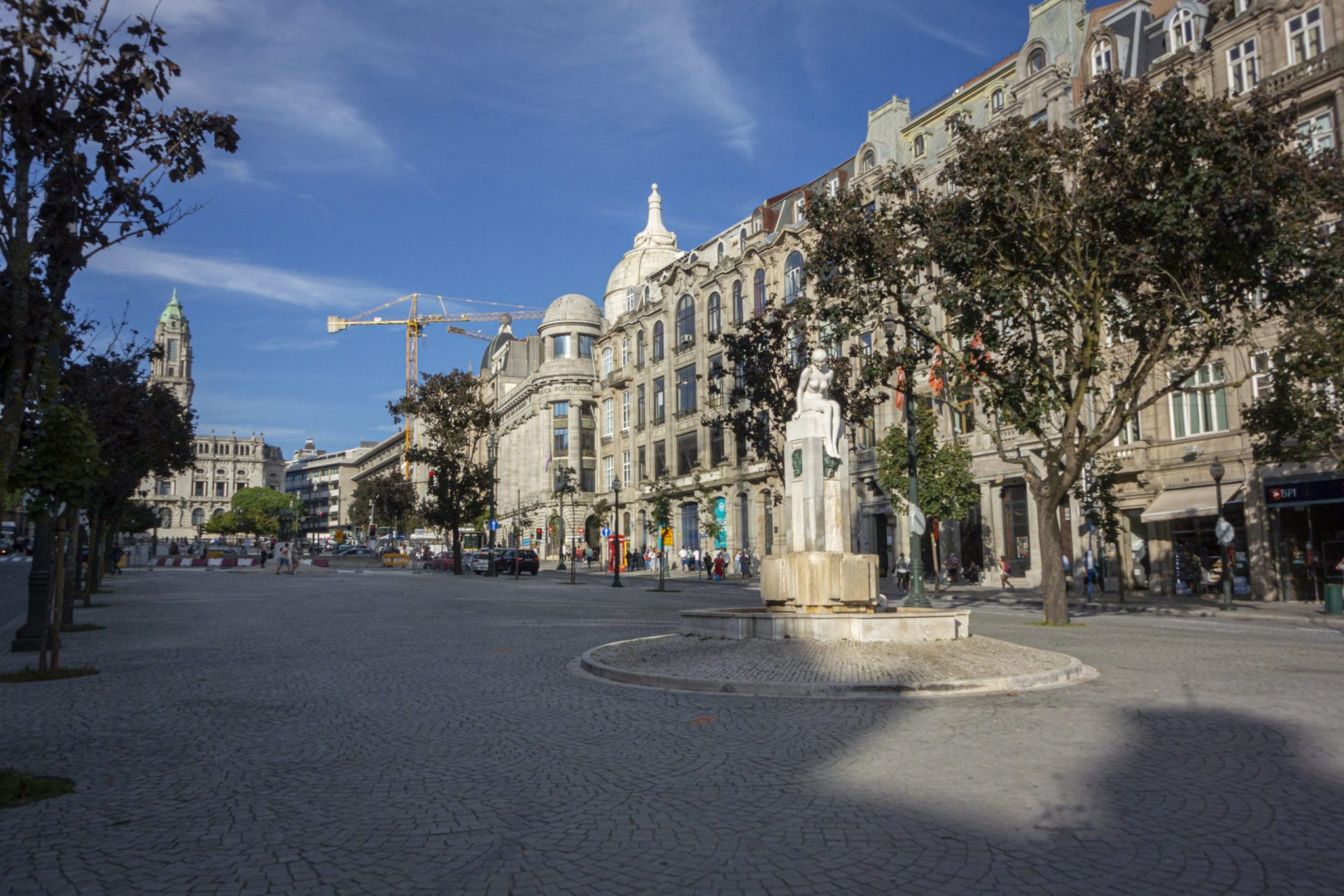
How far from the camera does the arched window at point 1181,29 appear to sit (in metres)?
35.2

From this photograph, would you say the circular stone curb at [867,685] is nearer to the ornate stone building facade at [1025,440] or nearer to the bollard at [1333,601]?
the ornate stone building facade at [1025,440]

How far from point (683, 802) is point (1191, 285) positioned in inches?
684

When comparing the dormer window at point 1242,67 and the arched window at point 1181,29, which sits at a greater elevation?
the arched window at point 1181,29

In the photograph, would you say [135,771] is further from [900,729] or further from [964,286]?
[964,286]

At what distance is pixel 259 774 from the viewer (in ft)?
23.8

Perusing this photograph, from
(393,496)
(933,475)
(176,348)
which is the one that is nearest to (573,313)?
(393,496)

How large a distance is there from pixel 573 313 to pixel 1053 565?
238 ft


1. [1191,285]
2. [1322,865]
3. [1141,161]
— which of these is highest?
[1141,161]

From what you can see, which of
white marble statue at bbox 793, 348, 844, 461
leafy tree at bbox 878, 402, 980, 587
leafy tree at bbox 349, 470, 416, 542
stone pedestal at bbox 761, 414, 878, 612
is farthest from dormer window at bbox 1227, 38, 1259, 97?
leafy tree at bbox 349, 470, 416, 542

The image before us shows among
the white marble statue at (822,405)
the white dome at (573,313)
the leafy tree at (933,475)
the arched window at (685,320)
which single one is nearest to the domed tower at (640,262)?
the white dome at (573,313)

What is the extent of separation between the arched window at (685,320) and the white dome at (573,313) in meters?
24.4

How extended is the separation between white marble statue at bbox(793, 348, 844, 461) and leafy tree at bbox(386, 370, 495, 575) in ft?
152

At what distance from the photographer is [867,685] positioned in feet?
35.2

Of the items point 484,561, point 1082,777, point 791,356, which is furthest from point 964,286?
point 484,561
